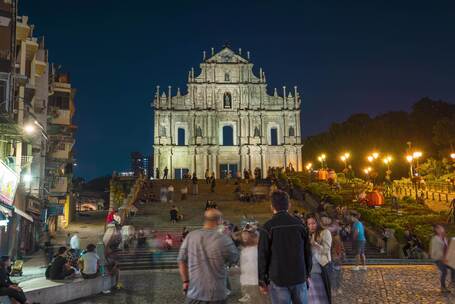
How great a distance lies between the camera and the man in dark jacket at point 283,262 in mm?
5156

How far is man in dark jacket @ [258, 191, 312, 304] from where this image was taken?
5156mm

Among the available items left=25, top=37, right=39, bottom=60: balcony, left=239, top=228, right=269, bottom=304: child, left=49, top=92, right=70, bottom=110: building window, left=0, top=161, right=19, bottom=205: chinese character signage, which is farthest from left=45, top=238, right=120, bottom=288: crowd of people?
left=49, top=92, right=70, bottom=110: building window

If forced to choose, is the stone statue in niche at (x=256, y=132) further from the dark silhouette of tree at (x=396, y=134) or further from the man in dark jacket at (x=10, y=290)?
the man in dark jacket at (x=10, y=290)

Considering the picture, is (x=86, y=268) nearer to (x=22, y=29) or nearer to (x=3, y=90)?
(x=3, y=90)

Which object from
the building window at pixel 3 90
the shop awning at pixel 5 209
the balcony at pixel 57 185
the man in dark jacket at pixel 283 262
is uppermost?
the building window at pixel 3 90

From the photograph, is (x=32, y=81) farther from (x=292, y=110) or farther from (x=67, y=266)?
(x=292, y=110)

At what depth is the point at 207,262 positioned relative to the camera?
4.93m

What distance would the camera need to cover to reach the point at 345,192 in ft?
101

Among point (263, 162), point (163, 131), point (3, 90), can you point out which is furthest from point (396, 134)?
point (3, 90)

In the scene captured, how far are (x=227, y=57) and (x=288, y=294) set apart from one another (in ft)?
179

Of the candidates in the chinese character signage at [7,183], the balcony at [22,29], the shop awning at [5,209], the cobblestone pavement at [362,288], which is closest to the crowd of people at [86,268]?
the cobblestone pavement at [362,288]

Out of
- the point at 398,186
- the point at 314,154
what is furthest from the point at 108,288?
the point at 314,154

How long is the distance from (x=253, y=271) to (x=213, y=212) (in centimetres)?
272

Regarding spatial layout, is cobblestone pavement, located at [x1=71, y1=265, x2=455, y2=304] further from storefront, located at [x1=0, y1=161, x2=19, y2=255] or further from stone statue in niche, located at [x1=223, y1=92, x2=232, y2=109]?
stone statue in niche, located at [x1=223, y1=92, x2=232, y2=109]
